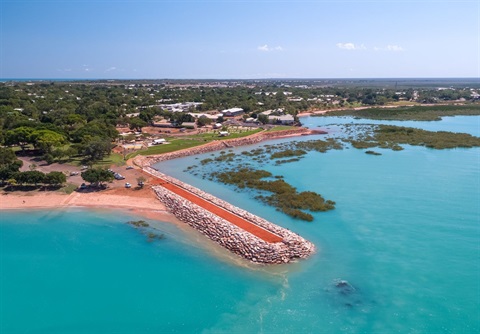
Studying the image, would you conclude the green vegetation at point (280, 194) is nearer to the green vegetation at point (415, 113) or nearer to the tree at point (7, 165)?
the tree at point (7, 165)

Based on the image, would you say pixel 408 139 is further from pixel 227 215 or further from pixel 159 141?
pixel 227 215

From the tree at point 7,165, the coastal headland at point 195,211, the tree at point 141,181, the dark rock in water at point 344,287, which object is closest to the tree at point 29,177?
the tree at point 7,165

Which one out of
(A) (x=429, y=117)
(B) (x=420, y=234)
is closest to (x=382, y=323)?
(B) (x=420, y=234)

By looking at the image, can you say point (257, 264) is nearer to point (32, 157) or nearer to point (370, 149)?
point (32, 157)

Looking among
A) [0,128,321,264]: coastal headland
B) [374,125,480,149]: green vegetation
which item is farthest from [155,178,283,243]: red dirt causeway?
[374,125,480,149]: green vegetation

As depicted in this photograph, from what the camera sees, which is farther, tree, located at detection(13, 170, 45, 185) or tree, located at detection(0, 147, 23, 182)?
tree, located at detection(0, 147, 23, 182)

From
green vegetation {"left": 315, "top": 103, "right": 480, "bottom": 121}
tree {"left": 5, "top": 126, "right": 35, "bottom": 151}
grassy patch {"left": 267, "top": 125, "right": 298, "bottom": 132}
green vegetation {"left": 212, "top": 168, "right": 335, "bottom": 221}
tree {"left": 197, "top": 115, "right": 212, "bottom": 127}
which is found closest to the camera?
green vegetation {"left": 212, "top": 168, "right": 335, "bottom": 221}

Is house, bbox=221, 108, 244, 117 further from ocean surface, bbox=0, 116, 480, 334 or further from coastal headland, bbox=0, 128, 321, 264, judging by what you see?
ocean surface, bbox=0, 116, 480, 334
